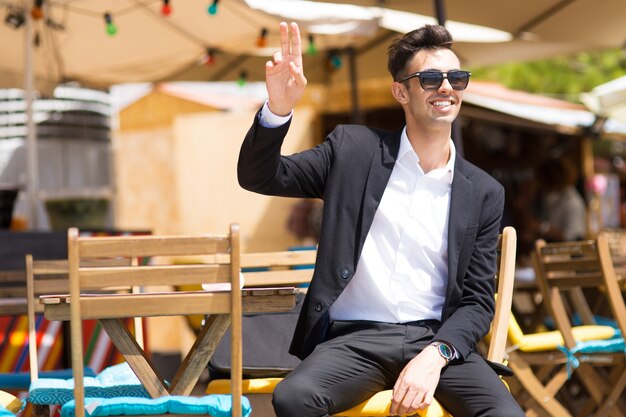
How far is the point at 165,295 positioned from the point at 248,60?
7101 mm

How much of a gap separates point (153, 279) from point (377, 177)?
0.84 m

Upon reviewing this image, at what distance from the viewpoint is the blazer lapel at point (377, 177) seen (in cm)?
308

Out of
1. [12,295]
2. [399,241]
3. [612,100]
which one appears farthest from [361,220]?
[612,100]

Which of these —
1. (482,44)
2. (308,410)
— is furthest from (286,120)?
(482,44)

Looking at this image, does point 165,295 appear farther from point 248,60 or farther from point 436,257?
point 248,60

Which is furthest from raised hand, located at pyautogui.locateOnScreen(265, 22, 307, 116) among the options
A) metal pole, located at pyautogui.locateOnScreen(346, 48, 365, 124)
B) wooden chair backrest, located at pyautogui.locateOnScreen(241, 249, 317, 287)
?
metal pole, located at pyautogui.locateOnScreen(346, 48, 365, 124)

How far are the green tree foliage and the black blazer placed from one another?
74.9 feet

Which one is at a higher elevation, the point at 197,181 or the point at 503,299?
the point at 197,181

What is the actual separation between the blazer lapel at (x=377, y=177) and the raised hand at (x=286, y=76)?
16.6 inches

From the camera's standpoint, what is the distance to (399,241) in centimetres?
312

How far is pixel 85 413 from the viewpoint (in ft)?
8.74

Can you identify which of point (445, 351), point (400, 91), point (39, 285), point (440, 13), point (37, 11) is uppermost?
point (37, 11)

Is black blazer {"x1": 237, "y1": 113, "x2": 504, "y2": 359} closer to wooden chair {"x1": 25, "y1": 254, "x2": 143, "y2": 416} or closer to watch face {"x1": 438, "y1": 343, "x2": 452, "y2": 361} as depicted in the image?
watch face {"x1": 438, "y1": 343, "x2": 452, "y2": 361}

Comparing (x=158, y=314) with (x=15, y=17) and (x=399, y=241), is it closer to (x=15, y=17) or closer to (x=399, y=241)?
(x=399, y=241)
